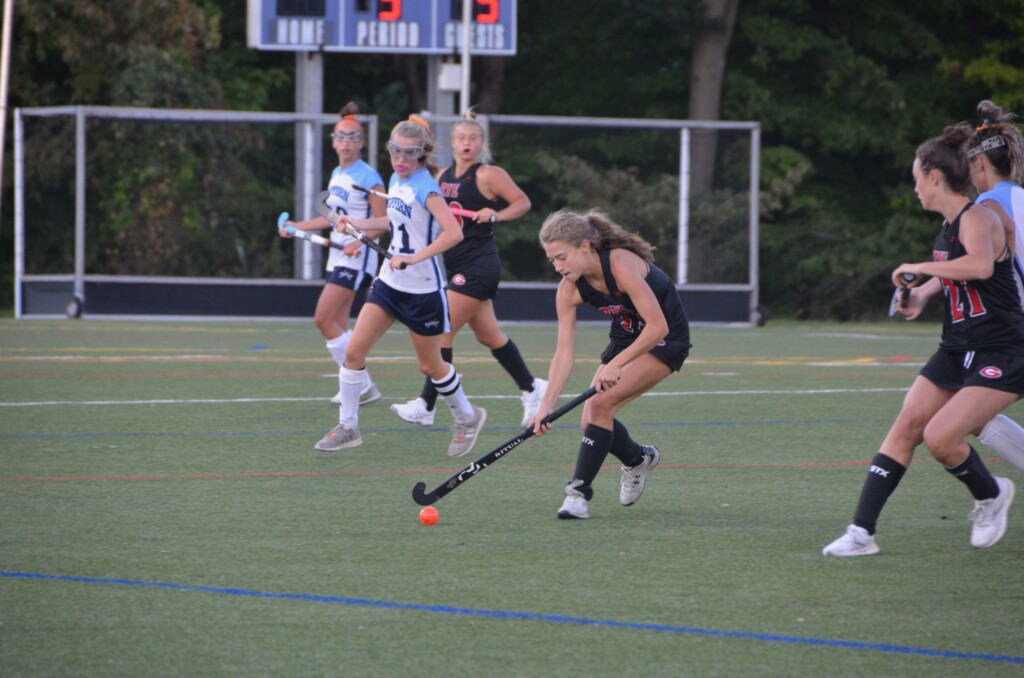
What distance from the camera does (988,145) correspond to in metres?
5.67

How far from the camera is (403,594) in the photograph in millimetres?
4973

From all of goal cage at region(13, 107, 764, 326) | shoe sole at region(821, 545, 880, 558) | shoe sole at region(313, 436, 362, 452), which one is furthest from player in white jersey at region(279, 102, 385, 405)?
goal cage at region(13, 107, 764, 326)

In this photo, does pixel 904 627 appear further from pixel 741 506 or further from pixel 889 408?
pixel 889 408

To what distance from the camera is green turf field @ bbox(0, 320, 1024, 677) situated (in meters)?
4.34

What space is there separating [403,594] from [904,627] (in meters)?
1.56

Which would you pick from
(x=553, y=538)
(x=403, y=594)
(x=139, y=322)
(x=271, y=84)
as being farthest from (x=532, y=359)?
(x=271, y=84)

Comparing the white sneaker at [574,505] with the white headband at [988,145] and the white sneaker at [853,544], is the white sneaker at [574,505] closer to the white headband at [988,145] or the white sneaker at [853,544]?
the white sneaker at [853,544]

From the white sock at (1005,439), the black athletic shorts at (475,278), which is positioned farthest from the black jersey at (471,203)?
the white sock at (1005,439)

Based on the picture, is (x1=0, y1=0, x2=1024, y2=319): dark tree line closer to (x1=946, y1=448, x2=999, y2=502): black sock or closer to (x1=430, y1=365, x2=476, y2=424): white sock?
(x1=430, y1=365, x2=476, y2=424): white sock

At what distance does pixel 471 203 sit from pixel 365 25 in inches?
409

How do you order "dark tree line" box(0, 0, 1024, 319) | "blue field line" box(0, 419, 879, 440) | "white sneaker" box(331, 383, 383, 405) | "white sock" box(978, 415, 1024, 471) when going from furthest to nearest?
1. "dark tree line" box(0, 0, 1024, 319)
2. "white sneaker" box(331, 383, 383, 405)
3. "blue field line" box(0, 419, 879, 440)
4. "white sock" box(978, 415, 1024, 471)

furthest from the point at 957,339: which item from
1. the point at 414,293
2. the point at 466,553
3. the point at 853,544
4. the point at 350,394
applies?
the point at 350,394

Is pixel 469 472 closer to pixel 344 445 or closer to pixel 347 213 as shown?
pixel 344 445

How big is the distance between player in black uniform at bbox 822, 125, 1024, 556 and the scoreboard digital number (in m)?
14.6
